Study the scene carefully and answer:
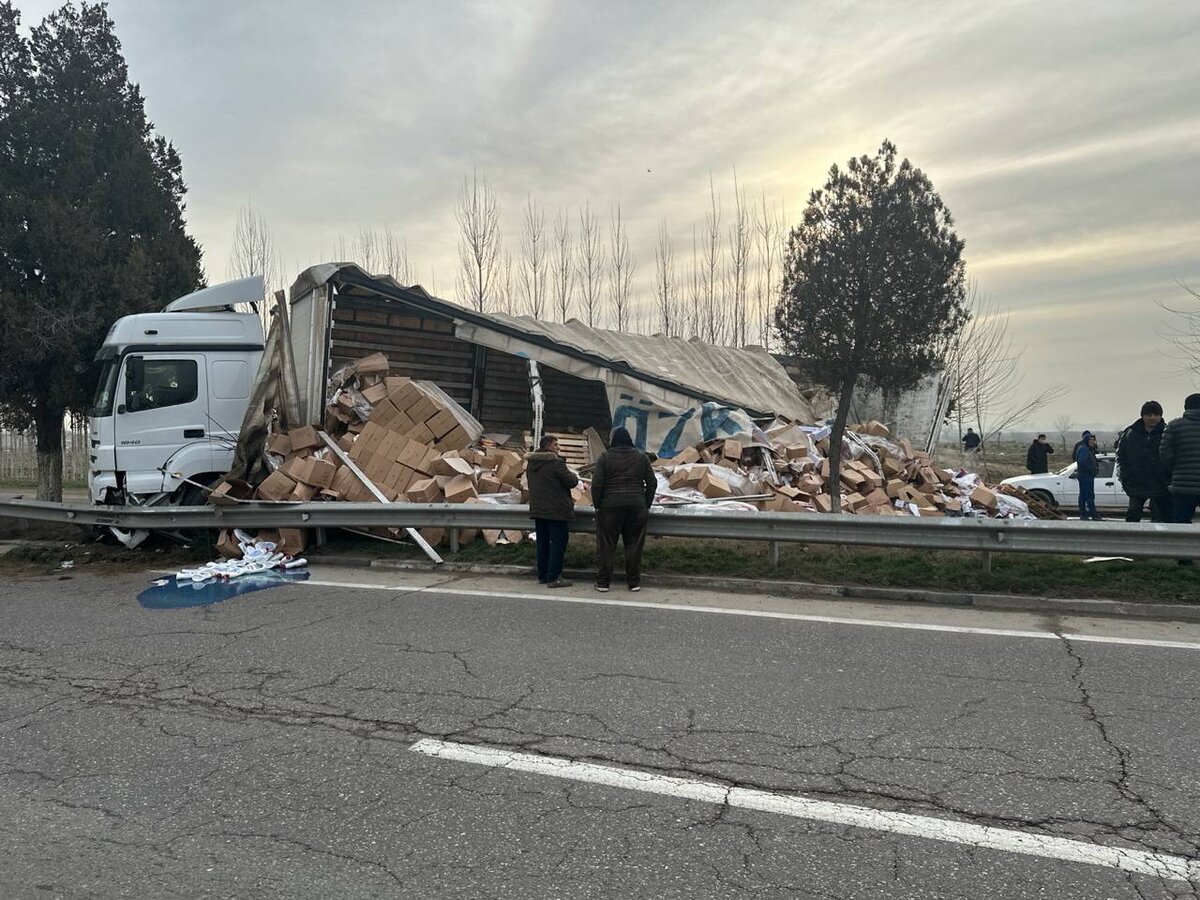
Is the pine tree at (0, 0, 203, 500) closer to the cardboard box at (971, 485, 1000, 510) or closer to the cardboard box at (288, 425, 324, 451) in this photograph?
the cardboard box at (288, 425, 324, 451)

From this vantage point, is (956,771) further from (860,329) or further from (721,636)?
(860,329)

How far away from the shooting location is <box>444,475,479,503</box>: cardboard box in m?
9.98

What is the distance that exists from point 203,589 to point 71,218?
9.39 metres

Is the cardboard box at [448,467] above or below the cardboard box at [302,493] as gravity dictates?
above

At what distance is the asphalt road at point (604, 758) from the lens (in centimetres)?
291

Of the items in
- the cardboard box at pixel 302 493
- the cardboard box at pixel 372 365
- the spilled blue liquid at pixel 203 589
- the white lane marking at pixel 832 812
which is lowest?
the white lane marking at pixel 832 812

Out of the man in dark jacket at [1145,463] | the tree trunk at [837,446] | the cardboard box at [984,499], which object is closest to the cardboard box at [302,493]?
the tree trunk at [837,446]

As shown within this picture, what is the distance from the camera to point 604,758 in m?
3.80

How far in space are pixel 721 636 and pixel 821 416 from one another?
1214 centimetres

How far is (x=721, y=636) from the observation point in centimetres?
581

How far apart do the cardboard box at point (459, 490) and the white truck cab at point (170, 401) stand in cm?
324

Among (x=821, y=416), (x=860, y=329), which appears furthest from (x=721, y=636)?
(x=821, y=416)

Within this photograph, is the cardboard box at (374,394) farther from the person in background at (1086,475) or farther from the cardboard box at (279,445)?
the person in background at (1086,475)

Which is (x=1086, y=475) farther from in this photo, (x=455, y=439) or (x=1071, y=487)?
(x=455, y=439)
